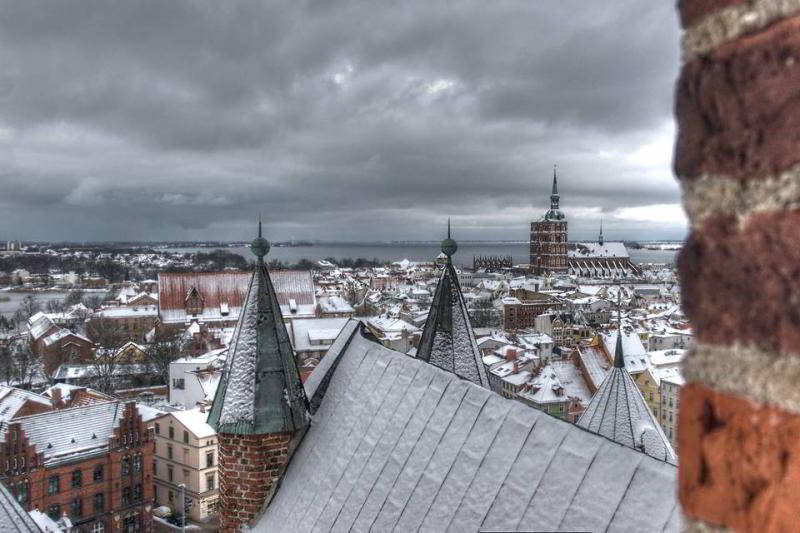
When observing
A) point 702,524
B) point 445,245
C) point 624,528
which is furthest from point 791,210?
point 445,245

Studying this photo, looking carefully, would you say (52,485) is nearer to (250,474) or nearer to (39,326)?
(250,474)

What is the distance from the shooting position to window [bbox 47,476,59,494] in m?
24.8

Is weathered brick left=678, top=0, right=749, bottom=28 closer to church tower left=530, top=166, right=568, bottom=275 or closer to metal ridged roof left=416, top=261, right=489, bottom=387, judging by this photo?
metal ridged roof left=416, top=261, right=489, bottom=387

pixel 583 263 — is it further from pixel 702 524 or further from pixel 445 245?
pixel 702 524

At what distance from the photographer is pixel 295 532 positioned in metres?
6.81

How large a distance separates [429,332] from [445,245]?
1.84 m

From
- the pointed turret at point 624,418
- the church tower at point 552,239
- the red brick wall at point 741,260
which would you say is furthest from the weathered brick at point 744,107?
the church tower at point 552,239

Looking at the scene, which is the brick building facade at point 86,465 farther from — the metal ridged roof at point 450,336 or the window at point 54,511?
the metal ridged roof at point 450,336

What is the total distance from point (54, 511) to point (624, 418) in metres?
24.2

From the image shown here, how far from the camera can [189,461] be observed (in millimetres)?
29312

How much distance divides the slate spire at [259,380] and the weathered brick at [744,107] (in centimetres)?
744

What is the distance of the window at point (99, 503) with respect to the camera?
2645cm

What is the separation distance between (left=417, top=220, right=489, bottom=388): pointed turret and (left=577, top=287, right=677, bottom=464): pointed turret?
2.19 m

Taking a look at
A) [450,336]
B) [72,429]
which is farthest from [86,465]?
[450,336]
